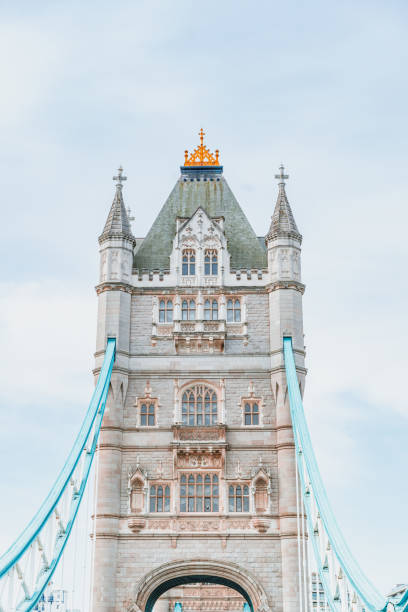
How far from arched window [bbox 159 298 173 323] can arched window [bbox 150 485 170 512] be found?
710 centimetres

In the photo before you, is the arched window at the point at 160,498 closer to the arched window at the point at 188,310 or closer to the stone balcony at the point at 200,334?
the stone balcony at the point at 200,334

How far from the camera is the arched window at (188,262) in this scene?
41.8 metres

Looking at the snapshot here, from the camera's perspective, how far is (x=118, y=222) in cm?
4212

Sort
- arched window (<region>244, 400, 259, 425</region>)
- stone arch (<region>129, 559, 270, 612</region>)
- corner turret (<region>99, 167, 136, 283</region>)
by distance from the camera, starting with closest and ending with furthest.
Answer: stone arch (<region>129, 559, 270, 612</region>) → arched window (<region>244, 400, 259, 425</region>) → corner turret (<region>99, 167, 136, 283</region>)

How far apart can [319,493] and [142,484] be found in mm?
7783

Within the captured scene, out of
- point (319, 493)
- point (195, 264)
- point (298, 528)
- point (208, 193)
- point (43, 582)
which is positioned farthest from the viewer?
point (208, 193)

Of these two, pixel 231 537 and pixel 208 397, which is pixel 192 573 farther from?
pixel 208 397

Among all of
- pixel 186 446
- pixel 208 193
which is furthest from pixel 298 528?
pixel 208 193

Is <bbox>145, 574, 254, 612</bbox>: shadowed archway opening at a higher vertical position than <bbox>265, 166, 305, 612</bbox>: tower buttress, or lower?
lower

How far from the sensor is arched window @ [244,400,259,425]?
38750 mm

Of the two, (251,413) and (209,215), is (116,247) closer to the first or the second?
(209,215)

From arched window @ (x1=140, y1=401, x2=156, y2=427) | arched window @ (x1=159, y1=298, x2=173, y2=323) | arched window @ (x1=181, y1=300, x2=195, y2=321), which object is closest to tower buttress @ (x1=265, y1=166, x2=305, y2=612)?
arched window @ (x1=181, y1=300, x2=195, y2=321)

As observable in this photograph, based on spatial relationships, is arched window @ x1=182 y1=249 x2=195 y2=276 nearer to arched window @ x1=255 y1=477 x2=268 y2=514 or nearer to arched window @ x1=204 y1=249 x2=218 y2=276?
arched window @ x1=204 y1=249 x2=218 y2=276

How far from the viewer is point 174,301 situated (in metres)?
40.8
